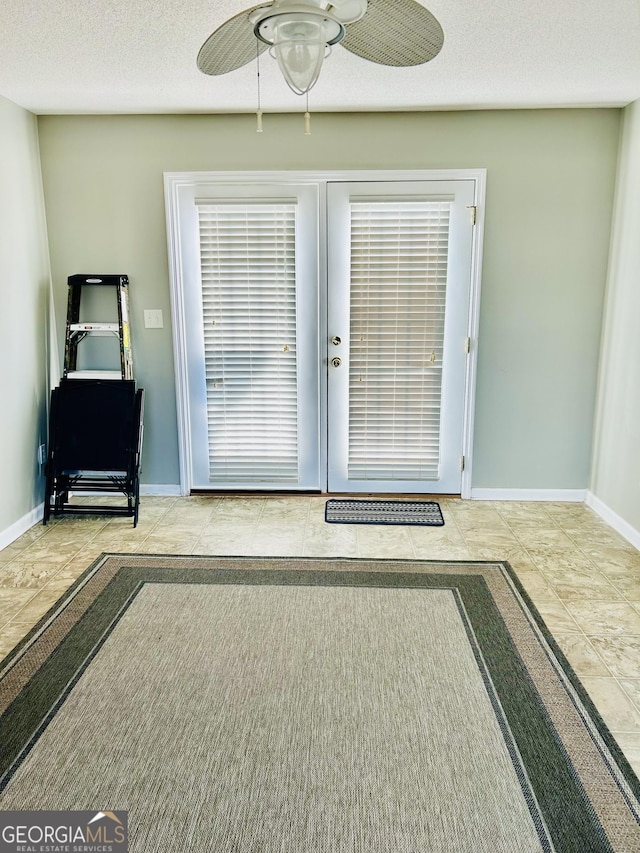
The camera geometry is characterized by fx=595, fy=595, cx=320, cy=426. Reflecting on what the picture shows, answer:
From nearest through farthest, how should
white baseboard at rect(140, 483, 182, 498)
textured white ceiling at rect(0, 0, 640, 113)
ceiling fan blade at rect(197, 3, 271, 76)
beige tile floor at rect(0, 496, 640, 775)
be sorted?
1. ceiling fan blade at rect(197, 3, 271, 76)
2. textured white ceiling at rect(0, 0, 640, 113)
3. beige tile floor at rect(0, 496, 640, 775)
4. white baseboard at rect(140, 483, 182, 498)

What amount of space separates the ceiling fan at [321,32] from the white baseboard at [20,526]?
106 inches

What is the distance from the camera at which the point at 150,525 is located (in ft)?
11.9

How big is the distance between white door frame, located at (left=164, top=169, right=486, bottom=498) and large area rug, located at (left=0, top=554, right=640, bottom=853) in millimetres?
1405

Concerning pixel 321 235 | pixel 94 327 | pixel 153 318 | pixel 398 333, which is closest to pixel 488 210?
pixel 398 333

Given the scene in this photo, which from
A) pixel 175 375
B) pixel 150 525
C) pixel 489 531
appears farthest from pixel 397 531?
pixel 175 375

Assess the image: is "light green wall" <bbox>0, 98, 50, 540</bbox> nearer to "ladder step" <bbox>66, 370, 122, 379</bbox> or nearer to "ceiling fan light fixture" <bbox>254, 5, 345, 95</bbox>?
"ladder step" <bbox>66, 370, 122, 379</bbox>

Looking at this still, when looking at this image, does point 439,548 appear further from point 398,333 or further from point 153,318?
point 153,318

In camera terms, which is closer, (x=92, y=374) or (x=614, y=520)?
(x=614, y=520)

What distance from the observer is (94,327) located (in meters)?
3.74

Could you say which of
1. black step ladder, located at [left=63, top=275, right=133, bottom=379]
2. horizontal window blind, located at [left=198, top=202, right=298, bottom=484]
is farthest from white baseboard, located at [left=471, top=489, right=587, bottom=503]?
black step ladder, located at [left=63, top=275, right=133, bottom=379]

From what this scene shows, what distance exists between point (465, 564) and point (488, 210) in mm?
2141

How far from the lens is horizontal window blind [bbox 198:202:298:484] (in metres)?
3.71

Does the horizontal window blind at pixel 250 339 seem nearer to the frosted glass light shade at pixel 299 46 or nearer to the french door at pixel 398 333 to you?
the french door at pixel 398 333

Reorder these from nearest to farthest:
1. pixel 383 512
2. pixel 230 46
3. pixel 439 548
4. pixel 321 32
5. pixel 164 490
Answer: pixel 321 32, pixel 230 46, pixel 439 548, pixel 383 512, pixel 164 490
